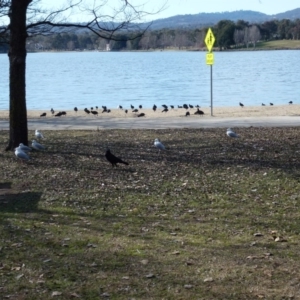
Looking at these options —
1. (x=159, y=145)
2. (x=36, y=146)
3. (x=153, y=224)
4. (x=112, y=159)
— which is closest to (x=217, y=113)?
(x=159, y=145)

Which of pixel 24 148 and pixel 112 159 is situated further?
Result: pixel 24 148

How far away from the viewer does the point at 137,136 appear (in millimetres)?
17641

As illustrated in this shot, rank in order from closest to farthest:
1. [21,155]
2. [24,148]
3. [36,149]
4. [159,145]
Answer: [21,155]
[24,148]
[159,145]
[36,149]

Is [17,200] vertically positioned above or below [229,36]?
below

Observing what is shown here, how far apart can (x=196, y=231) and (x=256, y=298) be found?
2.25 meters

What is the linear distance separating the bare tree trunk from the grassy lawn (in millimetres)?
635

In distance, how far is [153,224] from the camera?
8.49m

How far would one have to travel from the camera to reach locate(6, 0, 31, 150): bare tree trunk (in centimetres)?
1398

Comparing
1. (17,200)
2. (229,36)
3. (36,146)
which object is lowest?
(17,200)

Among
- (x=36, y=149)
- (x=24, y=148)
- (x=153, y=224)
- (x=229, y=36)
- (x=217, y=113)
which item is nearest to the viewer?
(x=153, y=224)

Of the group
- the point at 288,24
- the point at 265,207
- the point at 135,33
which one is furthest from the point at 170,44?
the point at 265,207

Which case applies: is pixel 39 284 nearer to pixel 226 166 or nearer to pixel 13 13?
pixel 226 166

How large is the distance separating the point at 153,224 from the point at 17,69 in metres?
6.61

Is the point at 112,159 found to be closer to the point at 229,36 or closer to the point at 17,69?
the point at 17,69
